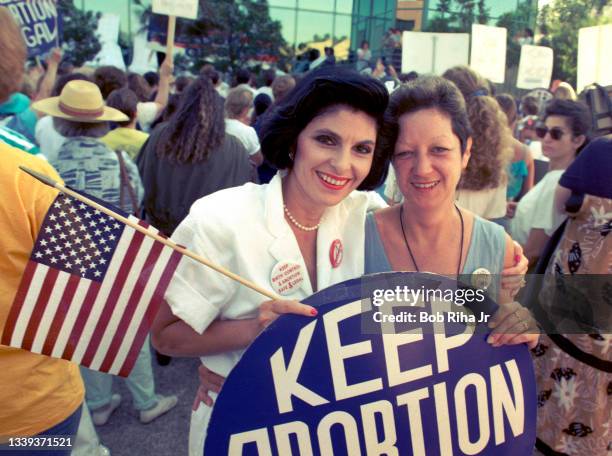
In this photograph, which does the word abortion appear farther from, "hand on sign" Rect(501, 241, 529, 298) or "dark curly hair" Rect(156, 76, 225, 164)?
"dark curly hair" Rect(156, 76, 225, 164)

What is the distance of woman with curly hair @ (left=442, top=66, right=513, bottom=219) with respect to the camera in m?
3.00

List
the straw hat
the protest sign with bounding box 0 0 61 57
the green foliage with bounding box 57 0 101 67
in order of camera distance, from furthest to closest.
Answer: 1. the green foliage with bounding box 57 0 101 67
2. the protest sign with bounding box 0 0 61 57
3. the straw hat

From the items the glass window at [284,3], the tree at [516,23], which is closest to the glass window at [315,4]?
the glass window at [284,3]

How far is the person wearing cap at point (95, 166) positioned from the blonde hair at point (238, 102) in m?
1.66

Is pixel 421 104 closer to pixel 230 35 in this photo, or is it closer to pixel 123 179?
pixel 123 179

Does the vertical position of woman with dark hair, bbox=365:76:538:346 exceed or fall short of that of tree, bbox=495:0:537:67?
it falls short

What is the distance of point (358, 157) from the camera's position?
159cm

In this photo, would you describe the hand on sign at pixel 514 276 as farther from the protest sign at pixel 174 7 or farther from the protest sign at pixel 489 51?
the protest sign at pixel 174 7

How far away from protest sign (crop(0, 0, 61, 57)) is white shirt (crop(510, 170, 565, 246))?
475 centimetres

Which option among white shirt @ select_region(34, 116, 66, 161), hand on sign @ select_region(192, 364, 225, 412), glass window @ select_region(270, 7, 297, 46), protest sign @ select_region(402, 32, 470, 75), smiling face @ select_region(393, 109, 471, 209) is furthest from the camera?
glass window @ select_region(270, 7, 297, 46)

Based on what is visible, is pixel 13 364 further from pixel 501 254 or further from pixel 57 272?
pixel 501 254

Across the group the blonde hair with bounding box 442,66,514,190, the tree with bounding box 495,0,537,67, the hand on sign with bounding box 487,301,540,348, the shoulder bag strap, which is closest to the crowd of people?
the hand on sign with bounding box 487,301,540,348

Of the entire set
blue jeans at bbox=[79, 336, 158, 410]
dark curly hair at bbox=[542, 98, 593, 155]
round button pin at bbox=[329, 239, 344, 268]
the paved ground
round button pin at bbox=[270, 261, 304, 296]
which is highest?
dark curly hair at bbox=[542, 98, 593, 155]

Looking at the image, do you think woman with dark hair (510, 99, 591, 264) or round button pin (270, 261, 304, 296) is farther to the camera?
woman with dark hair (510, 99, 591, 264)
